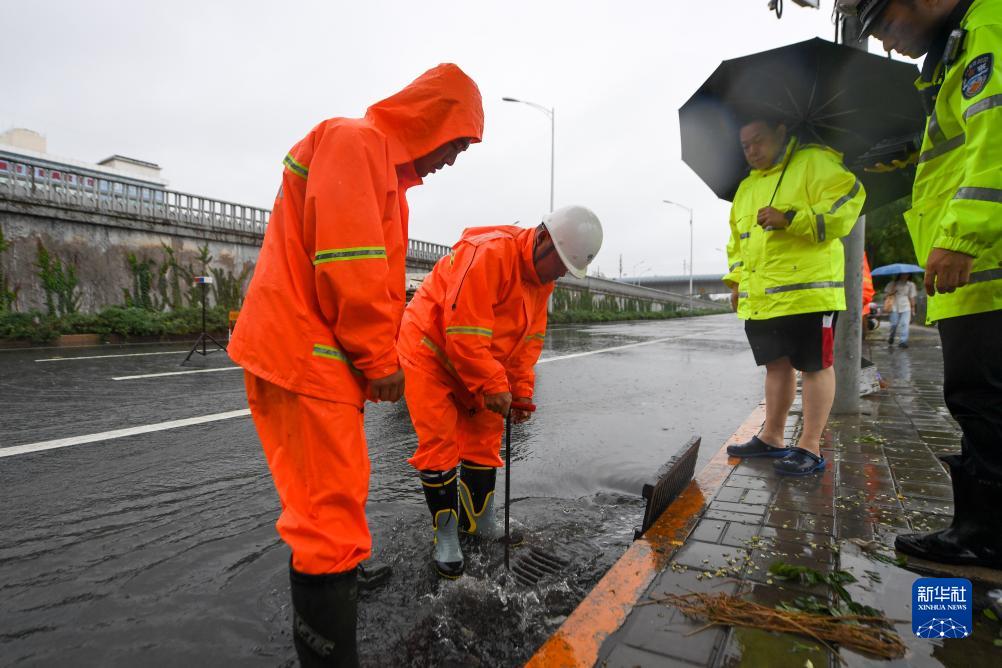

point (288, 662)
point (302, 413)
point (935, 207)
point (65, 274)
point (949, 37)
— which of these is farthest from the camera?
point (65, 274)

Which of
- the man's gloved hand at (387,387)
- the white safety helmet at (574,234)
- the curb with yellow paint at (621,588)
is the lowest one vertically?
the curb with yellow paint at (621,588)

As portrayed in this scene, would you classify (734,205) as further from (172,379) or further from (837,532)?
(172,379)

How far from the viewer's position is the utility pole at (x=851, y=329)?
4.87m

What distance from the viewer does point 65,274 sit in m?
15.0

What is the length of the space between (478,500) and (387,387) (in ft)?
4.48

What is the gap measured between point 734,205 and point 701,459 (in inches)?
74.8

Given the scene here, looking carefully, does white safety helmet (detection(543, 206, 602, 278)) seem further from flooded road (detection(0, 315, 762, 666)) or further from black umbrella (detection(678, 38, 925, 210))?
black umbrella (detection(678, 38, 925, 210))

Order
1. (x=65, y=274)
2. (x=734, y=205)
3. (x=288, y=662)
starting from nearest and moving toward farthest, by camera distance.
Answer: (x=288, y=662) < (x=734, y=205) < (x=65, y=274)

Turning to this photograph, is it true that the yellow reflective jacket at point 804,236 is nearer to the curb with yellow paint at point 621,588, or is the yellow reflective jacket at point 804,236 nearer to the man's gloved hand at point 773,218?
the man's gloved hand at point 773,218

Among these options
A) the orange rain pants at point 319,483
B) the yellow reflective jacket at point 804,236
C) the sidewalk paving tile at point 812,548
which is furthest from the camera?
the yellow reflective jacket at point 804,236

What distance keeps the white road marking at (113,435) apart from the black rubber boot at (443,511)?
10.5 ft

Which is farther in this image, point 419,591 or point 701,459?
point 701,459

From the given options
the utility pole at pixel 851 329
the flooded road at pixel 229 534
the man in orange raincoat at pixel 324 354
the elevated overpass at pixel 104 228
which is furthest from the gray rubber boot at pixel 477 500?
the elevated overpass at pixel 104 228

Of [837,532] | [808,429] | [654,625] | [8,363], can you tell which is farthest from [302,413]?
[8,363]
